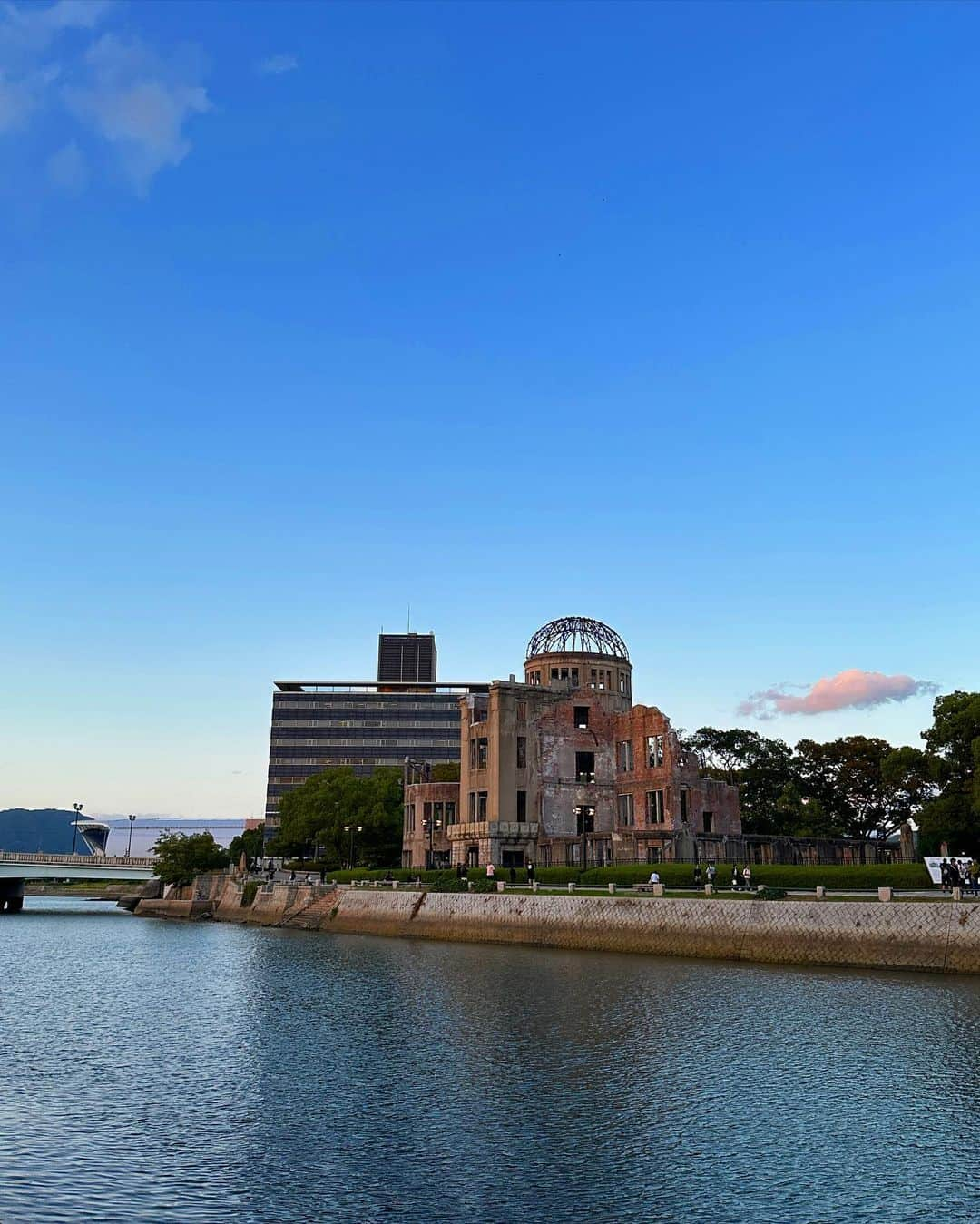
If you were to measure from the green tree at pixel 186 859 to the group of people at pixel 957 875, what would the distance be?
8556cm

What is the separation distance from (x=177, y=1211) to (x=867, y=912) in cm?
3750

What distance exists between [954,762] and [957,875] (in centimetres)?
2011

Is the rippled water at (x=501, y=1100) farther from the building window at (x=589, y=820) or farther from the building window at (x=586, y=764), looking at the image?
the building window at (x=586, y=764)

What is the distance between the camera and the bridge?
12481 cm

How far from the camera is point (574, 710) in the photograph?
96438mm

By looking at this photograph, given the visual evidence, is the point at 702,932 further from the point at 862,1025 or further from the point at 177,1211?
the point at 177,1211

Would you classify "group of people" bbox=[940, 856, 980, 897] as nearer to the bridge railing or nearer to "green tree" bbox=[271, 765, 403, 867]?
"green tree" bbox=[271, 765, 403, 867]

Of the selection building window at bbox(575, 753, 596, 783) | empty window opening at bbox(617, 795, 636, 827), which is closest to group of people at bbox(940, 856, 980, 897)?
empty window opening at bbox(617, 795, 636, 827)

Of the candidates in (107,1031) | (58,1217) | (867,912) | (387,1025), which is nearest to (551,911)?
(867,912)

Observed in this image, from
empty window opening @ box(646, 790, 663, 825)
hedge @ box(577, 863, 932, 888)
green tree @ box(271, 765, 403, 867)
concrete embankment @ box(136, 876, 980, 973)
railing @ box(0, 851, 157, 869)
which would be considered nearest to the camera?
concrete embankment @ box(136, 876, 980, 973)

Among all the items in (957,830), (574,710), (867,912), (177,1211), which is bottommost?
(177,1211)

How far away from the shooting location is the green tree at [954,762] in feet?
222

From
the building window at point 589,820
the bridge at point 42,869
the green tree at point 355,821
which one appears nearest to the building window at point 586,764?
the building window at point 589,820

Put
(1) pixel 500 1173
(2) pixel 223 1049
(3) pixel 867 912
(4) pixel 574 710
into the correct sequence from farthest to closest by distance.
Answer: (4) pixel 574 710, (3) pixel 867 912, (2) pixel 223 1049, (1) pixel 500 1173
